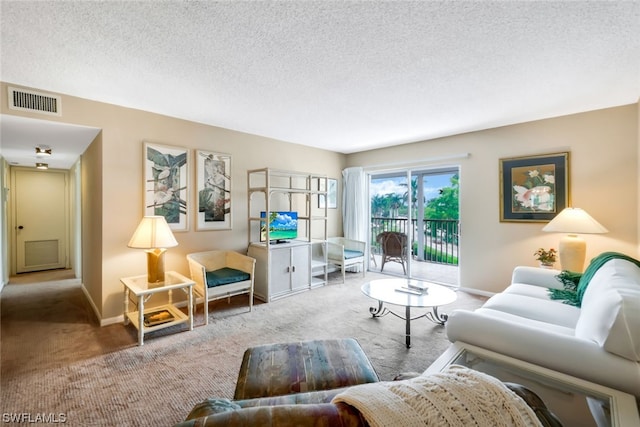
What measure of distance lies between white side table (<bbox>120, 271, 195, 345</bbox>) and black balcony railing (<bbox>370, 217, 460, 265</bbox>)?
3.78 metres

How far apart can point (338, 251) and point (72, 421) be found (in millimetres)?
3726

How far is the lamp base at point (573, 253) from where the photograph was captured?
9.61 ft

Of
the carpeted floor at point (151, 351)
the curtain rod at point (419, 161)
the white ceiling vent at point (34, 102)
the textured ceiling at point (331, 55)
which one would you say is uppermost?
the textured ceiling at point (331, 55)

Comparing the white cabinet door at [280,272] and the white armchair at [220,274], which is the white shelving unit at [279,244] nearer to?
the white cabinet door at [280,272]

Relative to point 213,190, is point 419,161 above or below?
above

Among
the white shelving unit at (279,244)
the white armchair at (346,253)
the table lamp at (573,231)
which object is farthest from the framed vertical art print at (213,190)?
the table lamp at (573,231)

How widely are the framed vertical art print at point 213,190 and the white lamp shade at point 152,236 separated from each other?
2.53 ft

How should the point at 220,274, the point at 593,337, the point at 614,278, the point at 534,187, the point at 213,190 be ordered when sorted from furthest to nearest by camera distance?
1. the point at 213,190
2. the point at 534,187
3. the point at 220,274
4. the point at 614,278
5. the point at 593,337

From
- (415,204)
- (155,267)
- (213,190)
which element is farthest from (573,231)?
(155,267)

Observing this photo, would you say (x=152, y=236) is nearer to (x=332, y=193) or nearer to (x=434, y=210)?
(x=332, y=193)

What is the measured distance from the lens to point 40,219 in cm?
522

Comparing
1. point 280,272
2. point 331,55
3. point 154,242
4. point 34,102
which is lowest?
point 280,272

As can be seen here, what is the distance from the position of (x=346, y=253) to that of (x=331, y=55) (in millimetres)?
3424

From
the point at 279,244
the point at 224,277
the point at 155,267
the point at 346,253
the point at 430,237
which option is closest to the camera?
the point at 155,267
